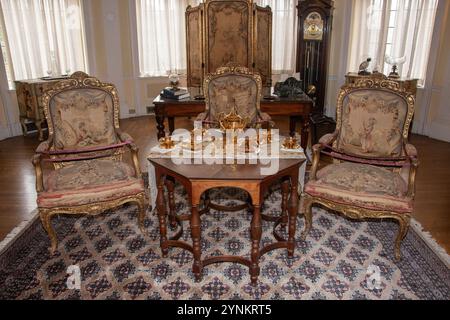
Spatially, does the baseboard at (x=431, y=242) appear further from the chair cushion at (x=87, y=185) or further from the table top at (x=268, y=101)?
the chair cushion at (x=87, y=185)

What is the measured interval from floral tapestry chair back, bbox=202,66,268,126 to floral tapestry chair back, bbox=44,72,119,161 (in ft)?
3.27

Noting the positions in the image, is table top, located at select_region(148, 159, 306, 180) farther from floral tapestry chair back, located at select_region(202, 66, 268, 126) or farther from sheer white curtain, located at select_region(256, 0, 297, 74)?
sheer white curtain, located at select_region(256, 0, 297, 74)

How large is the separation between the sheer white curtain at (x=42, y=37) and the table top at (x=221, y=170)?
4397 mm

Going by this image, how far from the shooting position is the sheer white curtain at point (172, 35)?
267 inches

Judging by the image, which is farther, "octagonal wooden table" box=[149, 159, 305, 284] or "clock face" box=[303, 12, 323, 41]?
"clock face" box=[303, 12, 323, 41]

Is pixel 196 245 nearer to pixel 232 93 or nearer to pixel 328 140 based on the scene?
pixel 328 140

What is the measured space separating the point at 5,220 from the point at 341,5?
5845 mm

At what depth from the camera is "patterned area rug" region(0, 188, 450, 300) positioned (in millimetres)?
2355

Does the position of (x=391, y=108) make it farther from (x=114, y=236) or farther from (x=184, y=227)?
(x=114, y=236)

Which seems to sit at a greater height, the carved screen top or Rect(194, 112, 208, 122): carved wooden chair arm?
the carved screen top

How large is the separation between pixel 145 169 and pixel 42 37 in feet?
10.5

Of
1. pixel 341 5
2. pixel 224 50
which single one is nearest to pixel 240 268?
pixel 224 50

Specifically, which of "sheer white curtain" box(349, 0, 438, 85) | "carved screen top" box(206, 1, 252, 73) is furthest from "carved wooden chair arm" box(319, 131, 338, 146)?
"sheer white curtain" box(349, 0, 438, 85)
